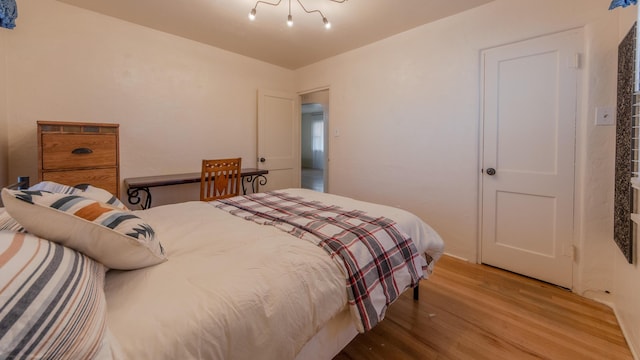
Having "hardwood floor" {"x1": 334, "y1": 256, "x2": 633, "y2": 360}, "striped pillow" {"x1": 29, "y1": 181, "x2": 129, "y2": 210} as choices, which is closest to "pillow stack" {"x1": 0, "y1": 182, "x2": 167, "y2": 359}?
"striped pillow" {"x1": 29, "y1": 181, "x2": 129, "y2": 210}

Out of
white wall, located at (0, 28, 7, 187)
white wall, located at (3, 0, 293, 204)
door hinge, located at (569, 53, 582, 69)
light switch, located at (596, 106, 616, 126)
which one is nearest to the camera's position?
light switch, located at (596, 106, 616, 126)

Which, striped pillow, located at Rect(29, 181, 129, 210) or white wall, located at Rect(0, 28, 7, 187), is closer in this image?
striped pillow, located at Rect(29, 181, 129, 210)

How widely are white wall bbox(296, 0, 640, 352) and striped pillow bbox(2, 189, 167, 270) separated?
7.79ft

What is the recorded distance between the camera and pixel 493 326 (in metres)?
1.72

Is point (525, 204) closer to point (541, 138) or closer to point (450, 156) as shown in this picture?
point (541, 138)

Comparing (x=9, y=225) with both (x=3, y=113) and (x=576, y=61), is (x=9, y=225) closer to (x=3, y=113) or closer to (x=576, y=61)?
(x=3, y=113)

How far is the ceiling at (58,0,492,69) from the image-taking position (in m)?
2.49

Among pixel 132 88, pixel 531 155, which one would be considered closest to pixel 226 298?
pixel 531 155

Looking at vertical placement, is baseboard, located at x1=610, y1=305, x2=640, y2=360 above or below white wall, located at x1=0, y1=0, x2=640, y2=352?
below

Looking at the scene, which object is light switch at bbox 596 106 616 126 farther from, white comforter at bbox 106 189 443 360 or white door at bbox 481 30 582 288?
white comforter at bbox 106 189 443 360

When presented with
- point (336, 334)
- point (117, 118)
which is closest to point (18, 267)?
point (336, 334)

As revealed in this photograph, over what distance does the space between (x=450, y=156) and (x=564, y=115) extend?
0.90m

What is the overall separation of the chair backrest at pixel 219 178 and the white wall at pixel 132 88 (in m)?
0.63

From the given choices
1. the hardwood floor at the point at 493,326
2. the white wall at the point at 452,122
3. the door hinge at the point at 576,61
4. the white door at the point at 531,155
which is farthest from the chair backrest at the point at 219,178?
the door hinge at the point at 576,61
